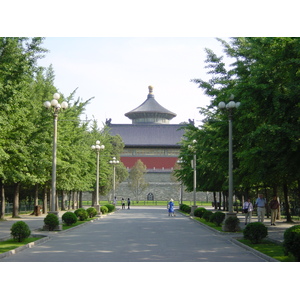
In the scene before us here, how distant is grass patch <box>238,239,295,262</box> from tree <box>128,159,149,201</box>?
63.4 metres

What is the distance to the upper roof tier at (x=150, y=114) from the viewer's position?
3927 inches

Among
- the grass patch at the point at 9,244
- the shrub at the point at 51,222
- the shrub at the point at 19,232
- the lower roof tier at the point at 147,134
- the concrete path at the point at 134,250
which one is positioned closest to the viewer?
the concrete path at the point at 134,250

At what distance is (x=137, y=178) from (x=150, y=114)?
889 inches

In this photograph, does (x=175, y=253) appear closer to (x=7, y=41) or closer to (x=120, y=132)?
(x=7, y=41)

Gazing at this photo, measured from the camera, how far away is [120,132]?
300 feet

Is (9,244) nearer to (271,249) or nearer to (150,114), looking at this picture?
(271,249)

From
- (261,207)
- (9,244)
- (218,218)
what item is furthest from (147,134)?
(9,244)

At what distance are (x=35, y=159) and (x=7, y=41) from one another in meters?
11.2

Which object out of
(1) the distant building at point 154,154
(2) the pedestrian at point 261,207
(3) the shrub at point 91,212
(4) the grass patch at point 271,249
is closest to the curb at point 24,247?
(4) the grass patch at point 271,249

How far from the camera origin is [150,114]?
100 metres

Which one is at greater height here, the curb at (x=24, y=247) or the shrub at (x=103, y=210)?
the shrub at (x=103, y=210)

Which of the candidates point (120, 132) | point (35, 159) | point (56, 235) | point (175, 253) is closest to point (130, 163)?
point (120, 132)

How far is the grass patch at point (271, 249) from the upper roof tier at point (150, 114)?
274ft

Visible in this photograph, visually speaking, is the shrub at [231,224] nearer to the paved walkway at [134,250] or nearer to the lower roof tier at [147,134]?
the paved walkway at [134,250]
